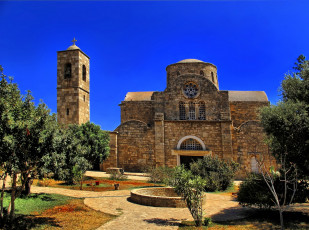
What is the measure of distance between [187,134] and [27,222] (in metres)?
17.4

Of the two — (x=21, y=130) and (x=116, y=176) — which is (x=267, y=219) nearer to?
(x=21, y=130)

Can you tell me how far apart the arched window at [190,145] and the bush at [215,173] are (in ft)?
18.7

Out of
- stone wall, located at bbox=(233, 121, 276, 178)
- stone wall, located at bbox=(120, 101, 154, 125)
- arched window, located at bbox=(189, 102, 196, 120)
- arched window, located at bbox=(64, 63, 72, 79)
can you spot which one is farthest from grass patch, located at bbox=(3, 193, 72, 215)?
arched window, located at bbox=(64, 63, 72, 79)

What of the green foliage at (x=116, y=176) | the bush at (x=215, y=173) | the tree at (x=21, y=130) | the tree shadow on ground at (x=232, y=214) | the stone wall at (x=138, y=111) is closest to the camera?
the tree at (x=21, y=130)

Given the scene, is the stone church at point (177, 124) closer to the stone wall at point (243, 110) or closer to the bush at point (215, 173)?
the stone wall at point (243, 110)

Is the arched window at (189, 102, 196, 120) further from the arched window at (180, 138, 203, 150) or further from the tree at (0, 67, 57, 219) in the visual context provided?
the tree at (0, 67, 57, 219)

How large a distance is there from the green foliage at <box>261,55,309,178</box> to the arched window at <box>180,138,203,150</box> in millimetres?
14320

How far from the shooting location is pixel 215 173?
53.0ft

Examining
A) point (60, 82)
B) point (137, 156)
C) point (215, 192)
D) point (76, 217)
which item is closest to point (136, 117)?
point (137, 156)

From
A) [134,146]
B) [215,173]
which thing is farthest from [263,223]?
[134,146]

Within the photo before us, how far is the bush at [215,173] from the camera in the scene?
1575 cm

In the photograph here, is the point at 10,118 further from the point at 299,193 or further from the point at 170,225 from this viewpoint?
the point at 299,193

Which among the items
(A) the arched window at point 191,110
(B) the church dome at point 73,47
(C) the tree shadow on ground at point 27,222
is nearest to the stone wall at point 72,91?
(B) the church dome at point 73,47

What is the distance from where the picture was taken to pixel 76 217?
8.39 metres
